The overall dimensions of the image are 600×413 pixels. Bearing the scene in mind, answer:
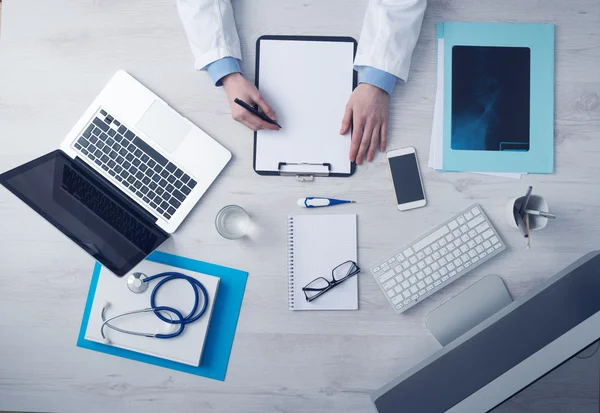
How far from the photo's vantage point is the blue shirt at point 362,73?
1037 millimetres

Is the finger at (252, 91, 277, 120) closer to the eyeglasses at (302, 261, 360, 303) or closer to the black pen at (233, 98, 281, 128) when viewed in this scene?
the black pen at (233, 98, 281, 128)

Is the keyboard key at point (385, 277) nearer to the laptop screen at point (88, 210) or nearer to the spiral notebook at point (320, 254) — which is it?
the spiral notebook at point (320, 254)

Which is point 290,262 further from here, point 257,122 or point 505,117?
point 505,117

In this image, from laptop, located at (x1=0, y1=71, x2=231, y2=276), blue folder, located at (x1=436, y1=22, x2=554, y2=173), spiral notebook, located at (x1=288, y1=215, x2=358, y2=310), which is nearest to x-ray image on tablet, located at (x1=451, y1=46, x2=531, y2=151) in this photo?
blue folder, located at (x1=436, y1=22, x2=554, y2=173)

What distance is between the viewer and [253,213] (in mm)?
1070

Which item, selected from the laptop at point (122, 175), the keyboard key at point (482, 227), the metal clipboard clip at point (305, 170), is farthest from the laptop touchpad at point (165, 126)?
the keyboard key at point (482, 227)

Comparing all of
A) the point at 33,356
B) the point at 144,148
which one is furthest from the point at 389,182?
the point at 33,356

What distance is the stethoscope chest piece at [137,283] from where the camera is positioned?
1.03 meters

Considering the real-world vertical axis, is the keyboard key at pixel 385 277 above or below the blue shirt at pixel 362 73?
below

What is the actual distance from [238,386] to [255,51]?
77 centimetres

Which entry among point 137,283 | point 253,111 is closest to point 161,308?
point 137,283

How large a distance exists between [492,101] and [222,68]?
61cm

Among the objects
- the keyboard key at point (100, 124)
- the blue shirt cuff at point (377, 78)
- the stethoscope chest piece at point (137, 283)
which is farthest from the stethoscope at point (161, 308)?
the blue shirt cuff at point (377, 78)

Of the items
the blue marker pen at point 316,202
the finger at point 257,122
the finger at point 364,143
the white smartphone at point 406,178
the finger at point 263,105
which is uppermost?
the finger at point 263,105
